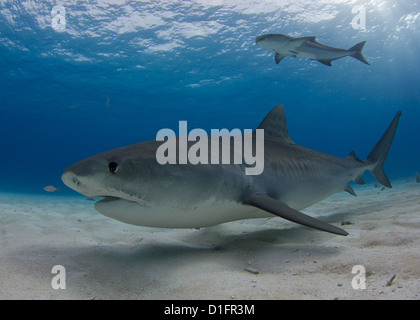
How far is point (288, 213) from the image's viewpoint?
2572mm

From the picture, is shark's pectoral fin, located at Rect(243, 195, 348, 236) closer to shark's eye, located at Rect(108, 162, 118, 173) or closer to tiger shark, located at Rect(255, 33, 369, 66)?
shark's eye, located at Rect(108, 162, 118, 173)

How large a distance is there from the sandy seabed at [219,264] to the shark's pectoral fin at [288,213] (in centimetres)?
27

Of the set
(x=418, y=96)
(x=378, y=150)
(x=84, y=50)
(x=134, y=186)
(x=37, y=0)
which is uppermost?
(x=418, y=96)

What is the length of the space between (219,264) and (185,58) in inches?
1043

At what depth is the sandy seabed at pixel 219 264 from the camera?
1.80 meters

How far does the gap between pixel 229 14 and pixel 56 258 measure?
67.5 feet

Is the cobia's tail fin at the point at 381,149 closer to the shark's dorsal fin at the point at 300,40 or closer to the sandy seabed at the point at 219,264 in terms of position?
the sandy seabed at the point at 219,264

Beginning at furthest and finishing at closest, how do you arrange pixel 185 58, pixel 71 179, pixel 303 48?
pixel 185 58 < pixel 303 48 < pixel 71 179

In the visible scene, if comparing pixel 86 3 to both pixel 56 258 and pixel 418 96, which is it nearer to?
pixel 56 258

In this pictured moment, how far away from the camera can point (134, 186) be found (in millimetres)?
2338

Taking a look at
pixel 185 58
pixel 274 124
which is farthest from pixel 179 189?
pixel 185 58

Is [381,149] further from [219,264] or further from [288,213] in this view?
[219,264]
